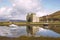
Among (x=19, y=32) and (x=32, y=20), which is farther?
(x=32, y=20)

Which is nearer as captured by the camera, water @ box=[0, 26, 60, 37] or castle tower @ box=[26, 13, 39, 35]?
water @ box=[0, 26, 60, 37]

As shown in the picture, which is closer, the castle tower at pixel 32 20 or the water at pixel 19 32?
the water at pixel 19 32

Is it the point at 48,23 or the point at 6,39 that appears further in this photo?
the point at 48,23

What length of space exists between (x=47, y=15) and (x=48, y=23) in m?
0.56

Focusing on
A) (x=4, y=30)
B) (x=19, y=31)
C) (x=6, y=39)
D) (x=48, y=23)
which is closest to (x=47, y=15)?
(x=48, y=23)

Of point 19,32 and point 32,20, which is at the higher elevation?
point 32,20

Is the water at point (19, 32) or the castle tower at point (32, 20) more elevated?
the castle tower at point (32, 20)

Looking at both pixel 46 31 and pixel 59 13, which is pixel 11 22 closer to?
pixel 46 31

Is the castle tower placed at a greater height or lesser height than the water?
greater

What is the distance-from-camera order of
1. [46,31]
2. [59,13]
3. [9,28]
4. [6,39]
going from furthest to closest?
[59,13] → [9,28] → [46,31] → [6,39]

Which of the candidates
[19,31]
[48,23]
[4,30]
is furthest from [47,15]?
[4,30]

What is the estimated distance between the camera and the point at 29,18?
259 inches

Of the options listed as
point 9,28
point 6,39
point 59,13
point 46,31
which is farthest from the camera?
point 59,13

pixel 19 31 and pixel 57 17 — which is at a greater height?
pixel 57 17
